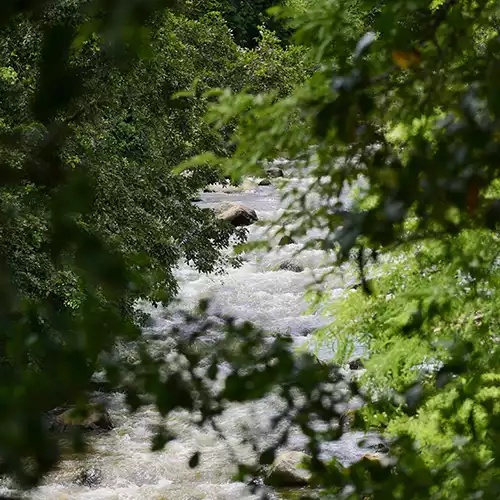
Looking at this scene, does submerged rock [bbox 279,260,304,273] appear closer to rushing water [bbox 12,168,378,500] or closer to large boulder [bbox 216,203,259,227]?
large boulder [bbox 216,203,259,227]

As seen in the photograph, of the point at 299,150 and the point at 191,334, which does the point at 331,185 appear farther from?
the point at 299,150

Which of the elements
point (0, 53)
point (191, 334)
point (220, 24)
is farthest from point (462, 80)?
point (220, 24)

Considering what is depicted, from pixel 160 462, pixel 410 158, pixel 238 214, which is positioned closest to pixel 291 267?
pixel 238 214

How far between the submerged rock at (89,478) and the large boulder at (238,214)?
925 centimetres

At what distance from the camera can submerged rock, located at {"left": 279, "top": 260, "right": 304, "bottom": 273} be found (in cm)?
1473

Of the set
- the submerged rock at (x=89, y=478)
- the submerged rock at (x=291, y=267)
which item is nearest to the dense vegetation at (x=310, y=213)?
the submerged rock at (x=89, y=478)

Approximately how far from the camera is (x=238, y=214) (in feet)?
56.5

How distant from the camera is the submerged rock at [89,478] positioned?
7.77m

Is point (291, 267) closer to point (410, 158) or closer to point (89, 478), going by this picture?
point (89, 478)

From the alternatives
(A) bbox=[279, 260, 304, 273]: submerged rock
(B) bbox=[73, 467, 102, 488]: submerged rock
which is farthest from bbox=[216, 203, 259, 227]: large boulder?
(B) bbox=[73, 467, 102, 488]: submerged rock

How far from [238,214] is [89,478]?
9.80m

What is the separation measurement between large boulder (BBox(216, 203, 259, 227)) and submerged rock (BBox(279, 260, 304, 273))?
224cm

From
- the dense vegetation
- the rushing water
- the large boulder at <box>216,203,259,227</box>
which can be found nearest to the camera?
the dense vegetation

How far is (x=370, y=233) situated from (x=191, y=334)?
0.87ft
